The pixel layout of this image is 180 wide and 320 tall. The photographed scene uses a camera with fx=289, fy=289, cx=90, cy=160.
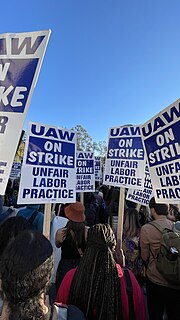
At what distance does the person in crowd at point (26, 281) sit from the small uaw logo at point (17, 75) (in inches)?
37.6

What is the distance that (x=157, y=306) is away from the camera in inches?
118

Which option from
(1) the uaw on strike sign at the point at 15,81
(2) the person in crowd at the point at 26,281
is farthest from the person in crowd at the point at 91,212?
(2) the person in crowd at the point at 26,281

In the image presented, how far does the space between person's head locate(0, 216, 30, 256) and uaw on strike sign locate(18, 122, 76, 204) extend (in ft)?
2.58

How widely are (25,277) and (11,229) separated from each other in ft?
3.28

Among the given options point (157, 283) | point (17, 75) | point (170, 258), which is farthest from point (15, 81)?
point (157, 283)

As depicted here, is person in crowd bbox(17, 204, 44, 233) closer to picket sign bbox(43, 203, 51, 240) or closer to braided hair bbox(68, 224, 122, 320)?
picket sign bbox(43, 203, 51, 240)

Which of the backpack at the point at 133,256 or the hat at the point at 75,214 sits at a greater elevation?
the hat at the point at 75,214

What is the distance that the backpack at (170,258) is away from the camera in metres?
2.61

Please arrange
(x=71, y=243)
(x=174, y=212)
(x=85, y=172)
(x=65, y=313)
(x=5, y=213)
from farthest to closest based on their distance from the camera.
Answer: (x=85, y=172)
(x=174, y=212)
(x=5, y=213)
(x=71, y=243)
(x=65, y=313)

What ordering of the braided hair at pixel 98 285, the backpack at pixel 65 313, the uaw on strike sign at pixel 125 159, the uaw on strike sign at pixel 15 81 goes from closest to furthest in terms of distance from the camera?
the backpack at pixel 65 313, the uaw on strike sign at pixel 15 81, the braided hair at pixel 98 285, the uaw on strike sign at pixel 125 159

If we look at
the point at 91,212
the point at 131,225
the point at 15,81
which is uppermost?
the point at 15,81

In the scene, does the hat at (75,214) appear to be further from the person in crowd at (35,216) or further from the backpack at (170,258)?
the backpack at (170,258)

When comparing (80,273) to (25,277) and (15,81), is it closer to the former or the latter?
(25,277)

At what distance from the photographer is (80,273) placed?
7.10ft
